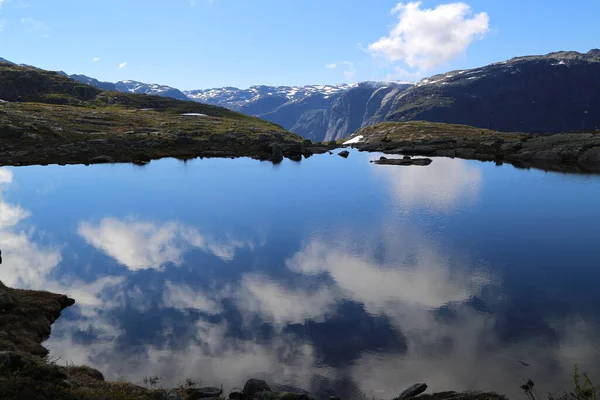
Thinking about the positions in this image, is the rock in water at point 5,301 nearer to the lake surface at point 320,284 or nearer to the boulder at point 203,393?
the lake surface at point 320,284

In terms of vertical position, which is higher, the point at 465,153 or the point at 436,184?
the point at 465,153

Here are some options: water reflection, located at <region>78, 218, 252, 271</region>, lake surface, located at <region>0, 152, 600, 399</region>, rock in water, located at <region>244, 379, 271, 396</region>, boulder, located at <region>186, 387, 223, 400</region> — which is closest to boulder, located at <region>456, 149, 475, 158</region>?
lake surface, located at <region>0, 152, 600, 399</region>

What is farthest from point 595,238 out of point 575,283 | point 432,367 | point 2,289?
point 2,289

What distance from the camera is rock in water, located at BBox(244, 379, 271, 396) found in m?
21.0

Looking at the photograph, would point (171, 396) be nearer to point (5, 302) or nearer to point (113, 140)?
point (5, 302)

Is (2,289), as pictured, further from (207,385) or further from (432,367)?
(432,367)

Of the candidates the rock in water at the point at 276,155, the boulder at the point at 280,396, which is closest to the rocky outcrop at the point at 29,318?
the boulder at the point at 280,396

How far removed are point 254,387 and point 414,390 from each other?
866 cm

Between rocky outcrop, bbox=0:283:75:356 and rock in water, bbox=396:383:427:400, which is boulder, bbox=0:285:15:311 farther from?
rock in water, bbox=396:383:427:400

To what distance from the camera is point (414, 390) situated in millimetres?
21328

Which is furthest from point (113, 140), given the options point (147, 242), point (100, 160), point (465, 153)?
point (465, 153)

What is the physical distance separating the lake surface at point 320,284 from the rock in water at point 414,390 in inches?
31.6

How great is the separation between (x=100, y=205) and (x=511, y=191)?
83.2 meters

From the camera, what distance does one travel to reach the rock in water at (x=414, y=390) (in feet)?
69.4
